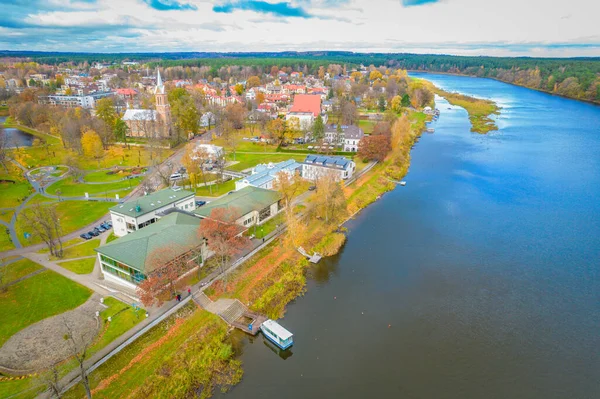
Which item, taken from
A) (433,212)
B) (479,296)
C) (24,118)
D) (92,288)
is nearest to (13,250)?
(92,288)

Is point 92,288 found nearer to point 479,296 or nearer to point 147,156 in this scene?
point 479,296

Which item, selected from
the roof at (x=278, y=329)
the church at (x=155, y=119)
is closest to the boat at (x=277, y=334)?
the roof at (x=278, y=329)

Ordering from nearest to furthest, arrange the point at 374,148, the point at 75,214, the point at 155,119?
the point at 75,214 → the point at 374,148 → the point at 155,119

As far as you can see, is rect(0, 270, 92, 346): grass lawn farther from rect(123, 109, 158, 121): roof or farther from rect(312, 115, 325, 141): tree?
rect(123, 109, 158, 121): roof

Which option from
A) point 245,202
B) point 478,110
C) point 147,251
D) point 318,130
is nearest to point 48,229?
point 147,251

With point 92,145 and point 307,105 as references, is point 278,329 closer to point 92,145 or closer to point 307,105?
point 92,145

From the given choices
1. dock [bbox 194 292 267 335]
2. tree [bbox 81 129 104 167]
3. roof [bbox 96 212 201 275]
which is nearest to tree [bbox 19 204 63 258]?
roof [bbox 96 212 201 275]
